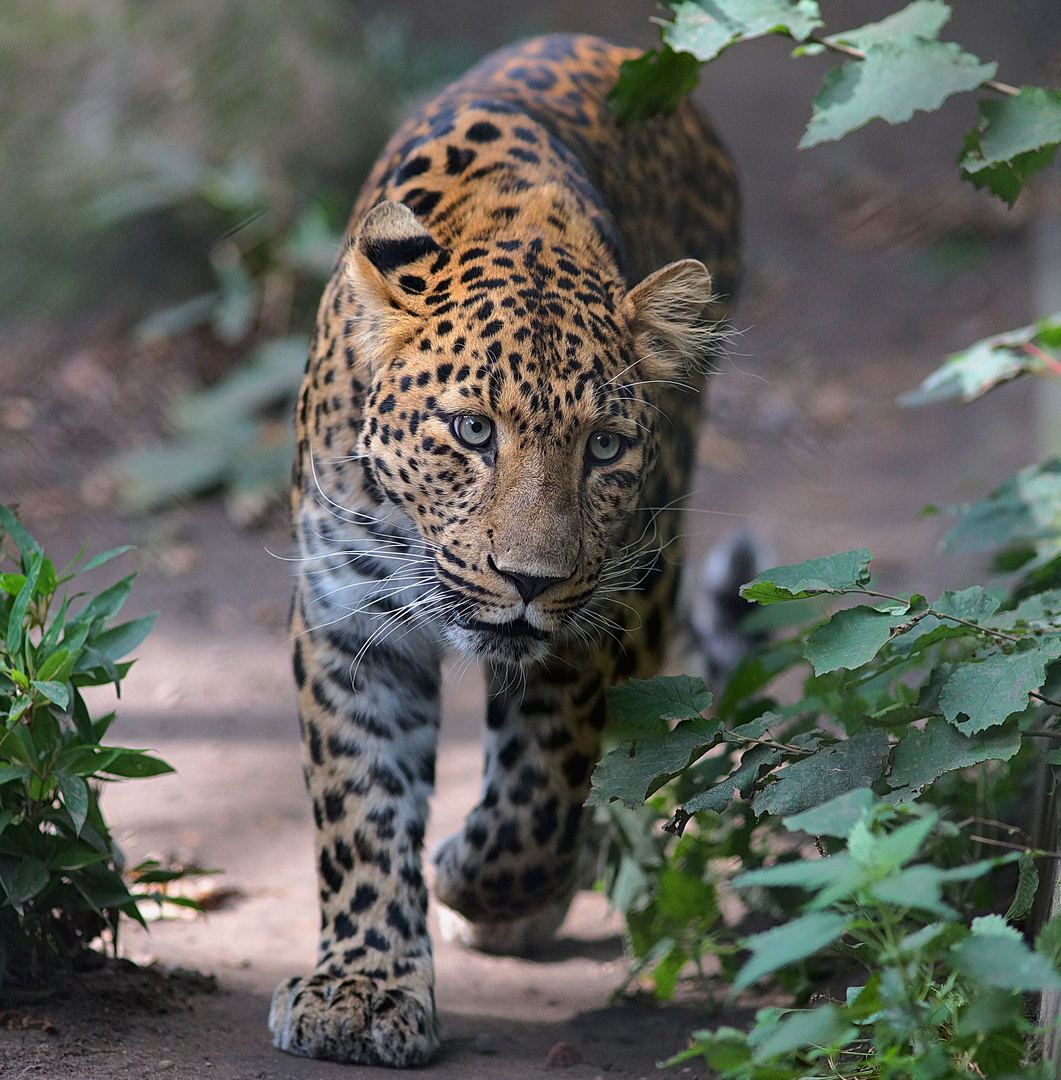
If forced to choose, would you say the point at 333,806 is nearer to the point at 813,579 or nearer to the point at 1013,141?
the point at 813,579

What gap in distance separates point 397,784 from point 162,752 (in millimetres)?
2406

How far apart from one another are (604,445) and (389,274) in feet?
2.45

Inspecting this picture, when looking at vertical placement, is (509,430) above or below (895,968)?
above

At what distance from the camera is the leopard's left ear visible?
378 centimetres

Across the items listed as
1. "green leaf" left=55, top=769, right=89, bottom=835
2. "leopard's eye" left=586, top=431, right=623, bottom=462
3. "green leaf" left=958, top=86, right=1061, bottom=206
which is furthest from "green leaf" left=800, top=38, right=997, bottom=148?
"green leaf" left=55, top=769, right=89, bottom=835

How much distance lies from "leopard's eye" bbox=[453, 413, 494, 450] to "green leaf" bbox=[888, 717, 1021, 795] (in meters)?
1.23

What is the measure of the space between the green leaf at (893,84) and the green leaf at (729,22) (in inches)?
6.5

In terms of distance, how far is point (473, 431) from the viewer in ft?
11.6

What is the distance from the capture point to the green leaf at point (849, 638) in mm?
3002

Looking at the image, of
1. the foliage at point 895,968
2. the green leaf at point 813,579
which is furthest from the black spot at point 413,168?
the foliage at point 895,968

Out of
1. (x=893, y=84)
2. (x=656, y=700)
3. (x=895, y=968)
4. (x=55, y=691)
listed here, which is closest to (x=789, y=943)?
(x=895, y=968)

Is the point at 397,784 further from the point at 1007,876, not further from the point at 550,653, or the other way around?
the point at 1007,876

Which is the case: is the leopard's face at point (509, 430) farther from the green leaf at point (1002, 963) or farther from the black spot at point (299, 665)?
the green leaf at point (1002, 963)

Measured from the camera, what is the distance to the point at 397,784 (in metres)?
4.08
